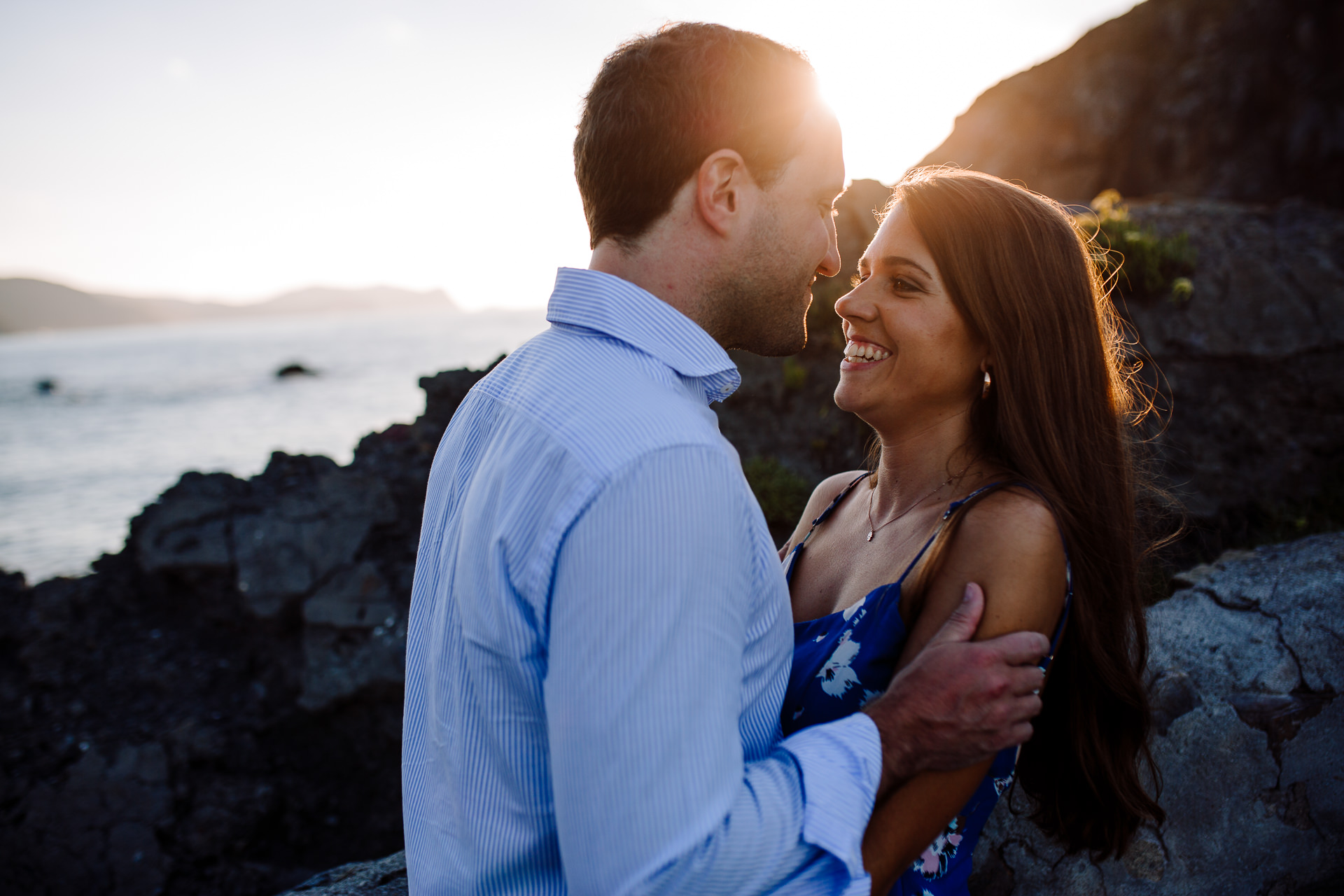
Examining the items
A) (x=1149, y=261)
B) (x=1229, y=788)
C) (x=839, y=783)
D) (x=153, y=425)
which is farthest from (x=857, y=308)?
(x=153, y=425)

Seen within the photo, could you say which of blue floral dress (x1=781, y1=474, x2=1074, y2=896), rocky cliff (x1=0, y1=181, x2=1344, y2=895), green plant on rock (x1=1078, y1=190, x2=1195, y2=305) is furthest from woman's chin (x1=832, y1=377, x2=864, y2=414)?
green plant on rock (x1=1078, y1=190, x2=1195, y2=305)

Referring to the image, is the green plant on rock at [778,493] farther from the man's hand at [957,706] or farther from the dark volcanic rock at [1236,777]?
the man's hand at [957,706]

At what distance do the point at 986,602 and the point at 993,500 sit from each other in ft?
1.07

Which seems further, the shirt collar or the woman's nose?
the woman's nose

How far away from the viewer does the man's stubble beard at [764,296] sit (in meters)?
1.65

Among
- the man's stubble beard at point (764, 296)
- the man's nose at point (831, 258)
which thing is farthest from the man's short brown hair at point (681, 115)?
the man's nose at point (831, 258)

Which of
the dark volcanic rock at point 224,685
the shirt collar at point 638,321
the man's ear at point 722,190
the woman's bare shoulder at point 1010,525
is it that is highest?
the man's ear at point 722,190

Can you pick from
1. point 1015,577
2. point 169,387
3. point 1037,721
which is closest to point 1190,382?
point 1037,721

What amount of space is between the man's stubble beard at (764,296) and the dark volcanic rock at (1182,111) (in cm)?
1449

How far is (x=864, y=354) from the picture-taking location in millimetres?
2396

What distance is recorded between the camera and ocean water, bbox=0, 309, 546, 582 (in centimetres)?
1377

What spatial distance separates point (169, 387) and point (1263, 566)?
48.3m

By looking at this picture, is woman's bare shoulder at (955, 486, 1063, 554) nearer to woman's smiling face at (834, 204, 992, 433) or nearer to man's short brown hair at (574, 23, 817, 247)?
woman's smiling face at (834, 204, 992, 433)

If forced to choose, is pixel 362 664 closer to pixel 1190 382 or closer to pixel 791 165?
pixel 791 165
